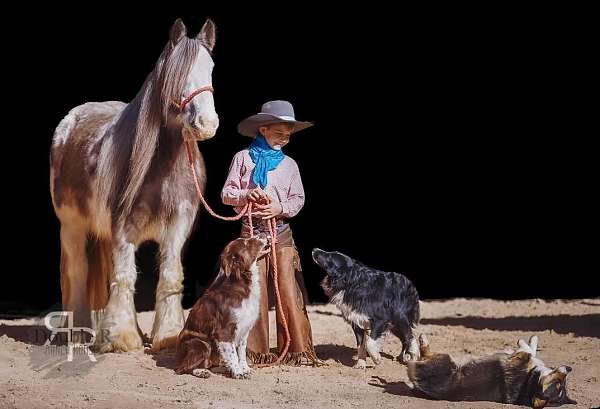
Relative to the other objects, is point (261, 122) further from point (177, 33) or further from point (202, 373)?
point (202, 373)

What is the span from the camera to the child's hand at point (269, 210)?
18.8 feet

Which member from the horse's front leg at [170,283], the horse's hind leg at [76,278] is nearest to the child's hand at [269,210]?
the horse's front leg at [170,283]

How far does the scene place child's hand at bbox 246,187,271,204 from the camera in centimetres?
568

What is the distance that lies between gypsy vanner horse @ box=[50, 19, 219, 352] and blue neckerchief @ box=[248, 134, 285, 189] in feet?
0.96

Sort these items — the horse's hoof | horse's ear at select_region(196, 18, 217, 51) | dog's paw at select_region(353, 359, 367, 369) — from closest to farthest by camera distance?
1. the horse's hoof
2. dog's paw at select_region(353, 359, 367, 369)
3. horse's ear at select_region(196, 18, 217, 51)

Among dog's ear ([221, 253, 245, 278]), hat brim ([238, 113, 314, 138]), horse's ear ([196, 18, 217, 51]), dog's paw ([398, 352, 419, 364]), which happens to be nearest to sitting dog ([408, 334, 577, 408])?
dog's paw ([398, 352, 419, 364])

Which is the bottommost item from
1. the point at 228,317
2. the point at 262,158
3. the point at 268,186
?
the point at 228,317

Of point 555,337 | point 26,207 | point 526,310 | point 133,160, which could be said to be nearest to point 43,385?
point 133,160

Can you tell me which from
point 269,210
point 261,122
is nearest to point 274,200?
point 269,210

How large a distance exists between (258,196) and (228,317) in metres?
0.76

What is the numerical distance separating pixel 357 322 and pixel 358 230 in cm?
370

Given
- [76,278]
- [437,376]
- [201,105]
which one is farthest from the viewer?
[76,278]

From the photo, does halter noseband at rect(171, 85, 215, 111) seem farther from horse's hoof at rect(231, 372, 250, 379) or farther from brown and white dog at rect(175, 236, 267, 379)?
horse's hoof at rect(231, 372, 250, 379)

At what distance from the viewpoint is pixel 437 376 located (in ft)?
16.4
